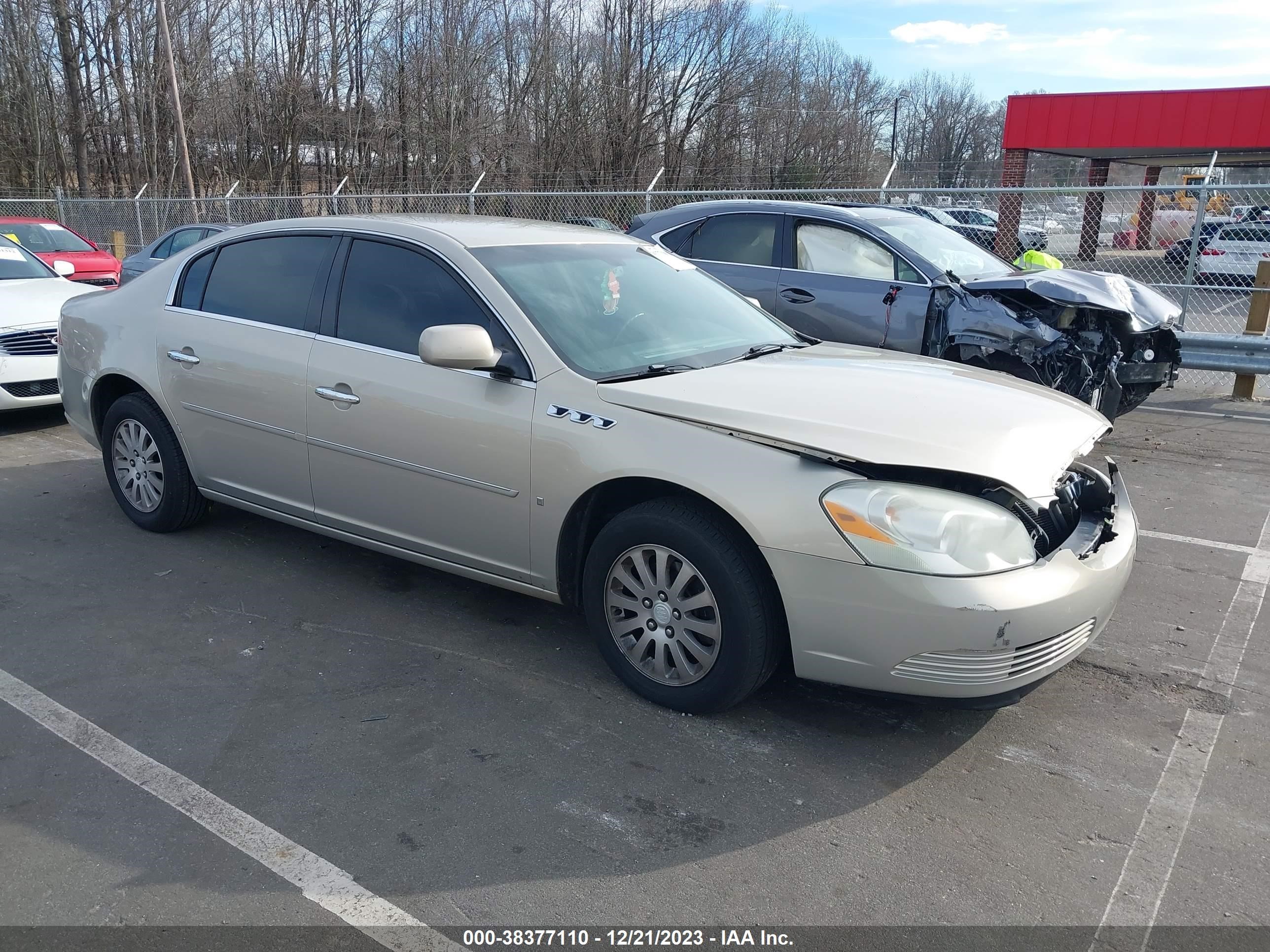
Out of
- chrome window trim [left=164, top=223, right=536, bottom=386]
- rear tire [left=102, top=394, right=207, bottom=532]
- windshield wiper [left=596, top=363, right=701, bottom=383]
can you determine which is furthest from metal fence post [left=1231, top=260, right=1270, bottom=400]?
rear tire [left=102, top=394, right=207, bottom=532]

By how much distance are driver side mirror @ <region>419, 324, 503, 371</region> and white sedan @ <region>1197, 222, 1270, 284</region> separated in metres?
12.6

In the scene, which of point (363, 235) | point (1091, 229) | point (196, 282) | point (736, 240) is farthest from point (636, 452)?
point (1091, 229)

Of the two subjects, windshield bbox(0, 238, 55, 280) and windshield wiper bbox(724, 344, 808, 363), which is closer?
windshield wiper bbox(724, 344, 808, 363)

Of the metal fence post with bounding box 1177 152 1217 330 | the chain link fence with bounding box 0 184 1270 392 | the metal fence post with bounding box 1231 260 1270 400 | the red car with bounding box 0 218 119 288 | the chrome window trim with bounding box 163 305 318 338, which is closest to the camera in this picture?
the chrome window trim with bounding box 163 305 318 338

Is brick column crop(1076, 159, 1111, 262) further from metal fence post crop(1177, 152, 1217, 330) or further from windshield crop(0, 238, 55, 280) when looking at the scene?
windshield crop(0, 238, 55, 280)

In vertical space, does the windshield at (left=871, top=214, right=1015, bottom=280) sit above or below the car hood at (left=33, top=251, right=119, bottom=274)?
above

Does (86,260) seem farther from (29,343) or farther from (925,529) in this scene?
(925,529)

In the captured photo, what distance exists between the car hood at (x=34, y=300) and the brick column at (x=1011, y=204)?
8842mm

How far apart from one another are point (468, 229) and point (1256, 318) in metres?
8.48

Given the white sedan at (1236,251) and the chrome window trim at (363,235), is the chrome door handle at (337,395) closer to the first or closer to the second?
the chrome window trim at (363,235)

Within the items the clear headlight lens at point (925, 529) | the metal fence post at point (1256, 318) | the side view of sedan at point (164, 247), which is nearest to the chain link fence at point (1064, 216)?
the metal fence post at point (1256, 318)

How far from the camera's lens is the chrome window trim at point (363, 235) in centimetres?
388

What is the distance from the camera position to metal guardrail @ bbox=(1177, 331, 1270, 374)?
920 centimetres

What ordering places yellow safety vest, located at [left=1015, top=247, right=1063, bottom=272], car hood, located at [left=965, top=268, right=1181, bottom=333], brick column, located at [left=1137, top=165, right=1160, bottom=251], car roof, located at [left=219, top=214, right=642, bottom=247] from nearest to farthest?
car roof, located at [left=219, top=214, right=642, bottom=247] → car hood, located at [left=965, top=268, right=1181, bottom=333] → yellow safety vest, located at [left=1015, top=247, right=1063, bottom=272] → brick column, located at [left=1137, top=165, right=1160, bottom=251]
